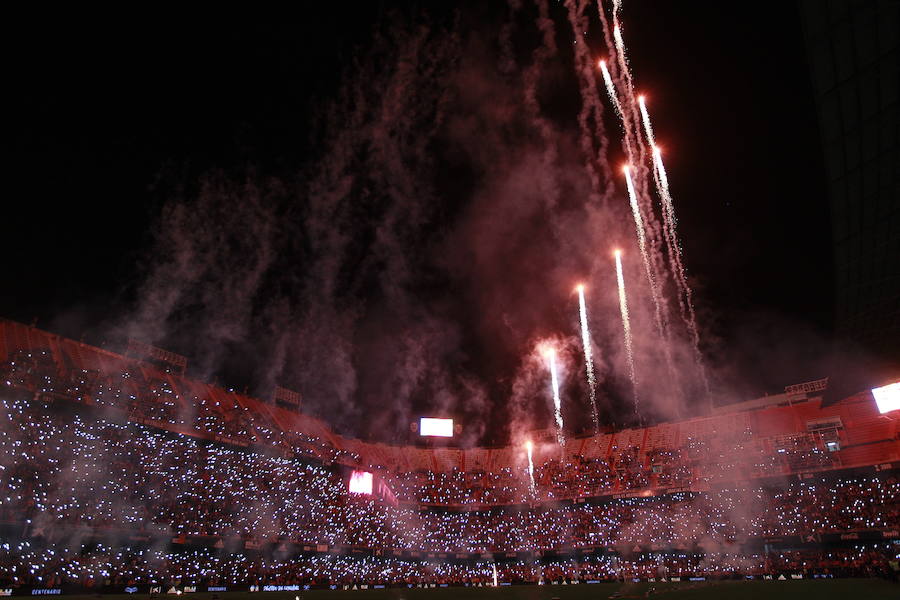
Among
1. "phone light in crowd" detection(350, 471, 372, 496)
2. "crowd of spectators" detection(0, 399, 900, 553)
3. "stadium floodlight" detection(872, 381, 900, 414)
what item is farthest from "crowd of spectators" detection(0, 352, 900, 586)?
"stadium floodlight" detection(872, 381, 900, 414)

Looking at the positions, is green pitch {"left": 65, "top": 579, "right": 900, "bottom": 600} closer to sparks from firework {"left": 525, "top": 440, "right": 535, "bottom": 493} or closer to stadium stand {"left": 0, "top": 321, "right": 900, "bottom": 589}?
stadium stand {"left": 0, "top": 321, "right": 900, "bottom": 589}

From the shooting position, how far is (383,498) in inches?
1928

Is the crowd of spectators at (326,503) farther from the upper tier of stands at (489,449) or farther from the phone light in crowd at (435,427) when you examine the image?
the phone light in crowd at (435,427)

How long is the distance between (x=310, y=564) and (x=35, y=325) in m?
23.6

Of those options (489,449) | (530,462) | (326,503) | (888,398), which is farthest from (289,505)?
(888,398)

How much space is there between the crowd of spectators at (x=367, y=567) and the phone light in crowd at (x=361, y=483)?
217 inches

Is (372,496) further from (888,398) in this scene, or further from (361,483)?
(888,398)

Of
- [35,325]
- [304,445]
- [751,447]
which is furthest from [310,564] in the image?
[751,447]

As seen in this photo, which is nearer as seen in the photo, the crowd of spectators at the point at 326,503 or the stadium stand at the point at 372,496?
the crowd of spectators at the point at 326,503

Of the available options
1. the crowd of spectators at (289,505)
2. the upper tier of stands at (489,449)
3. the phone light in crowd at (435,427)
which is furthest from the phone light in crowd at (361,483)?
the phone light in crowd at (435,427)

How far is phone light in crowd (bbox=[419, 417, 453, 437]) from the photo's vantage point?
189 feet

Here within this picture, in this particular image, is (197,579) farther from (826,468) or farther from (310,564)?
(826,468)

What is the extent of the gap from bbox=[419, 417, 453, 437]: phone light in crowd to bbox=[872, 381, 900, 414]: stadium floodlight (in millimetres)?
36360

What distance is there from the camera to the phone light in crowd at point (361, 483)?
46844mm
